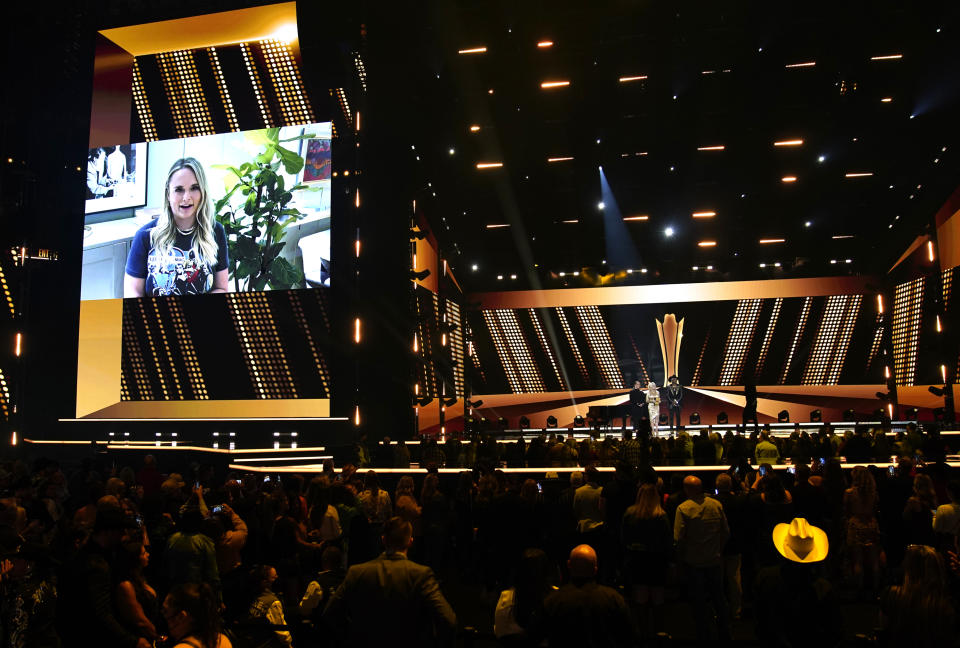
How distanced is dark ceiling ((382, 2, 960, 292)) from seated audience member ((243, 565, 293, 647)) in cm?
1356

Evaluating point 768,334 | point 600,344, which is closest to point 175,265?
point 600,344

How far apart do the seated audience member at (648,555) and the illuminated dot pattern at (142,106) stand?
19.8 meters

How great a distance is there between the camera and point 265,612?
13.5 feet

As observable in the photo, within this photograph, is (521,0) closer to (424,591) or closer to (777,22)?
(777,22)

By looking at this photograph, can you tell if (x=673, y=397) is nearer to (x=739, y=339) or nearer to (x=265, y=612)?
(x=739, y=339)

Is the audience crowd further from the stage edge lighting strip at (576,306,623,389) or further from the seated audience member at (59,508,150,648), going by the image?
the stage edge lighting strip at (576,306,623,389)

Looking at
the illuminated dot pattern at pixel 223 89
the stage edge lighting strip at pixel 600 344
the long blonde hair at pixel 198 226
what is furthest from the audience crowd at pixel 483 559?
the stage edge lighting strip at pixel 600 344

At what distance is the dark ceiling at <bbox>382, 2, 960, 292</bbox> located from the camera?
54.9ft

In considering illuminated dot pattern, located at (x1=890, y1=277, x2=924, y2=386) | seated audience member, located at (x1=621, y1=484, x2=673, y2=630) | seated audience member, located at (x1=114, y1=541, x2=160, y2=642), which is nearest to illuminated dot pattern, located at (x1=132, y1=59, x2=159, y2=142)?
seated audience member, located at (x1=114, y1=541, x2=160, y2=642)

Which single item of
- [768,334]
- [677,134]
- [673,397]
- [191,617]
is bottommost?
[191,617]

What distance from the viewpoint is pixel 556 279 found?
25234 mm

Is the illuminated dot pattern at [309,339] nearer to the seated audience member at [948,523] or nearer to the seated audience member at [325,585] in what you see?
the seated audience member at [325,585]

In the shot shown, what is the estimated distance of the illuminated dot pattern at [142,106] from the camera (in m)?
21.4

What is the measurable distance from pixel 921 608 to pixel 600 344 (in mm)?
22114
